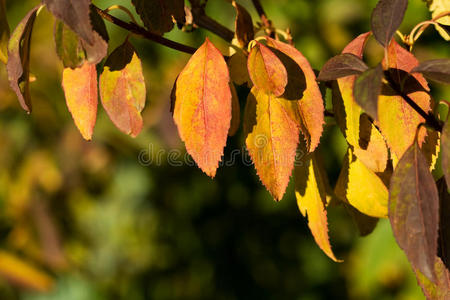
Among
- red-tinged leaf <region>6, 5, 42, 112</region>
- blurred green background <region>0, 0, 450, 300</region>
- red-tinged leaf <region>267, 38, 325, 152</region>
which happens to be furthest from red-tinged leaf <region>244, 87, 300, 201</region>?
blurred green background <region>0, 0, 450, 300</region>

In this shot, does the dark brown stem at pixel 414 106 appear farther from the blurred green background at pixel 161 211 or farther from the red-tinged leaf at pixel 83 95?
the blurred green background at pixel 161 211

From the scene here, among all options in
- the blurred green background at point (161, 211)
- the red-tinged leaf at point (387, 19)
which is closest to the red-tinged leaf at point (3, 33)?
the red-tinged leaf at point (387, 19)

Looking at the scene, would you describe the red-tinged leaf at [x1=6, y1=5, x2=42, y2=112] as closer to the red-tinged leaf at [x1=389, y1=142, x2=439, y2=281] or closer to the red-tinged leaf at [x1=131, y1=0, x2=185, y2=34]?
the red-tinged leaf at [x1=131, y1=0, x2=185, y2=34]

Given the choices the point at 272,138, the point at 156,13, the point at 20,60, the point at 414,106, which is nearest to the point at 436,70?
the point at 414,106

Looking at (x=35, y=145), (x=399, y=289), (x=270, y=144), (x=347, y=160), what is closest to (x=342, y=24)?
(x=399, y=289)

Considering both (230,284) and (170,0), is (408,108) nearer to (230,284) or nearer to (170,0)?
(170,0)

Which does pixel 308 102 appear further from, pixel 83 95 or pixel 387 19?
pixel 83 95
